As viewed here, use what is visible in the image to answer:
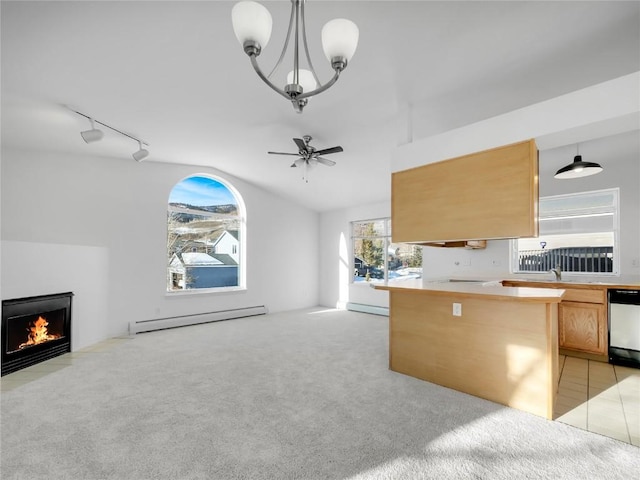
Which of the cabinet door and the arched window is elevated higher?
the arched window

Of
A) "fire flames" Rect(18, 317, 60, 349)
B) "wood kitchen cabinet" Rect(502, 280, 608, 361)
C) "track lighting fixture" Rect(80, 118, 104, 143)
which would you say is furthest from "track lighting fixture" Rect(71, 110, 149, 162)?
"wood kitchen cabinet" Rect(502, 280, 608, 361)

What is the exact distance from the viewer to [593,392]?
2.86m

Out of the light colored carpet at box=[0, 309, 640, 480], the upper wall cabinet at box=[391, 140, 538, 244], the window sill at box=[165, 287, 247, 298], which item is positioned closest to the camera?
the light colored carpet at box=[0, 309, 640, 480]

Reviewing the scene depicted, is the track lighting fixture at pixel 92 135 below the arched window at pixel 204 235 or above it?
above

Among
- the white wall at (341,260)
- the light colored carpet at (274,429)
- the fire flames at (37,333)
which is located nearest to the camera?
the light colored carpet at (274,429)

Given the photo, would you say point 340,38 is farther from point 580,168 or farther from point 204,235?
point 204,235

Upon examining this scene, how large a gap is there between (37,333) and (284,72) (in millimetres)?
4180

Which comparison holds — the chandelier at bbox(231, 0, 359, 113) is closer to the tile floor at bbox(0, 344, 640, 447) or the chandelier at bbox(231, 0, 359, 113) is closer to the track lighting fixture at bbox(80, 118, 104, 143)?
the track lighting fixture at bbox(80, 118, 104, 143)

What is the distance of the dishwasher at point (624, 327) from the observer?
3514 mm

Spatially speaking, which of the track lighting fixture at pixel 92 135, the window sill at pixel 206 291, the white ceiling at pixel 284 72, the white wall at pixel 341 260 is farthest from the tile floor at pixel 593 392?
the white wall at pixel 341 260

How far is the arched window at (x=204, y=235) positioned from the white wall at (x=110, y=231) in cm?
22

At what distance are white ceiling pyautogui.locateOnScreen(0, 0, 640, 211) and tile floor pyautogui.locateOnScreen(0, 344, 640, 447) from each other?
2.72m

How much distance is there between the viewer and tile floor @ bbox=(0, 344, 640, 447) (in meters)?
2.28

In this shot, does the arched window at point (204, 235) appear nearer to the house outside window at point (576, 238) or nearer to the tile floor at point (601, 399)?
the house outside window at point (576, 238)
